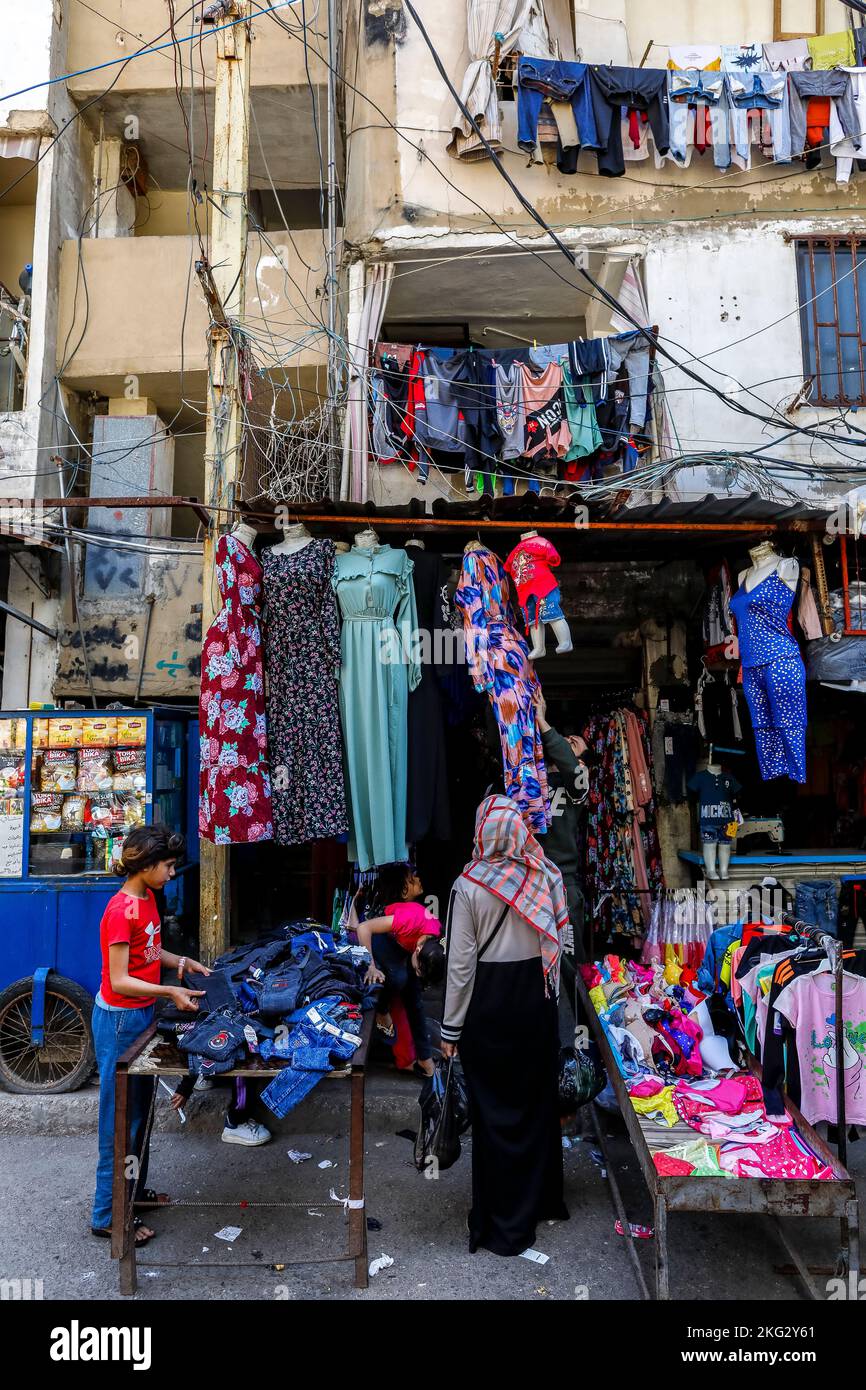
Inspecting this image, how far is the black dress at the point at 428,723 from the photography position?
18.5 ft

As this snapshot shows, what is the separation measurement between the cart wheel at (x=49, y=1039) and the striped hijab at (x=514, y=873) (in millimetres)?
3469

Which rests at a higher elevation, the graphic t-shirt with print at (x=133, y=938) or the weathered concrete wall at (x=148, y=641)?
the weathered concrete wall at (x=148, y=641)

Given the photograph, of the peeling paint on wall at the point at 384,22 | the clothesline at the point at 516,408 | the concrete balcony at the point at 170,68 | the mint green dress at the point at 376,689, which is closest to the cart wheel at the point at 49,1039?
the mint green dress at the point at 376,689

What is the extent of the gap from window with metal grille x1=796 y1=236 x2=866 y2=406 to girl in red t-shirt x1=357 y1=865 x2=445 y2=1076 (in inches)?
241

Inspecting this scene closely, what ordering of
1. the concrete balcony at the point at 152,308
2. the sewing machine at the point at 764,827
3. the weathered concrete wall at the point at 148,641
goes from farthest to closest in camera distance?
the concrete balcony at the point at 152,308, the weathered concrete wall at the point at 148,641, the sewing machine at the point at 764,827

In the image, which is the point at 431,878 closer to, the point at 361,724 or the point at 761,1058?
the point at 361,724

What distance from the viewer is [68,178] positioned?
9258mm

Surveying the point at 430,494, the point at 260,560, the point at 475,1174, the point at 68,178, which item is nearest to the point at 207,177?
the point at 68,178

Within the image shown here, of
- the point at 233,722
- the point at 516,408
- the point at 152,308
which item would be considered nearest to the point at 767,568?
the point at 516,408

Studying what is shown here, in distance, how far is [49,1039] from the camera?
598 cm

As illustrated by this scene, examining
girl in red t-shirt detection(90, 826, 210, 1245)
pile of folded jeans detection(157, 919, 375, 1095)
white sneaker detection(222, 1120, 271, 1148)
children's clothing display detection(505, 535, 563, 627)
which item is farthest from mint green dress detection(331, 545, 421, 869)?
white sneaker detection(222, 1120, 271, 1148)

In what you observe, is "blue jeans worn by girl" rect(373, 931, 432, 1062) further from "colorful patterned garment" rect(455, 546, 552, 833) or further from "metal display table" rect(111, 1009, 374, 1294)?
"metal display table" rect(111, 1009, 374, 1294)

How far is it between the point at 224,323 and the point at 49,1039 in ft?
17.5

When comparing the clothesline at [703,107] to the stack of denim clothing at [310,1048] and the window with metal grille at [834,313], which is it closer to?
the window with metal grille at [834,313]
